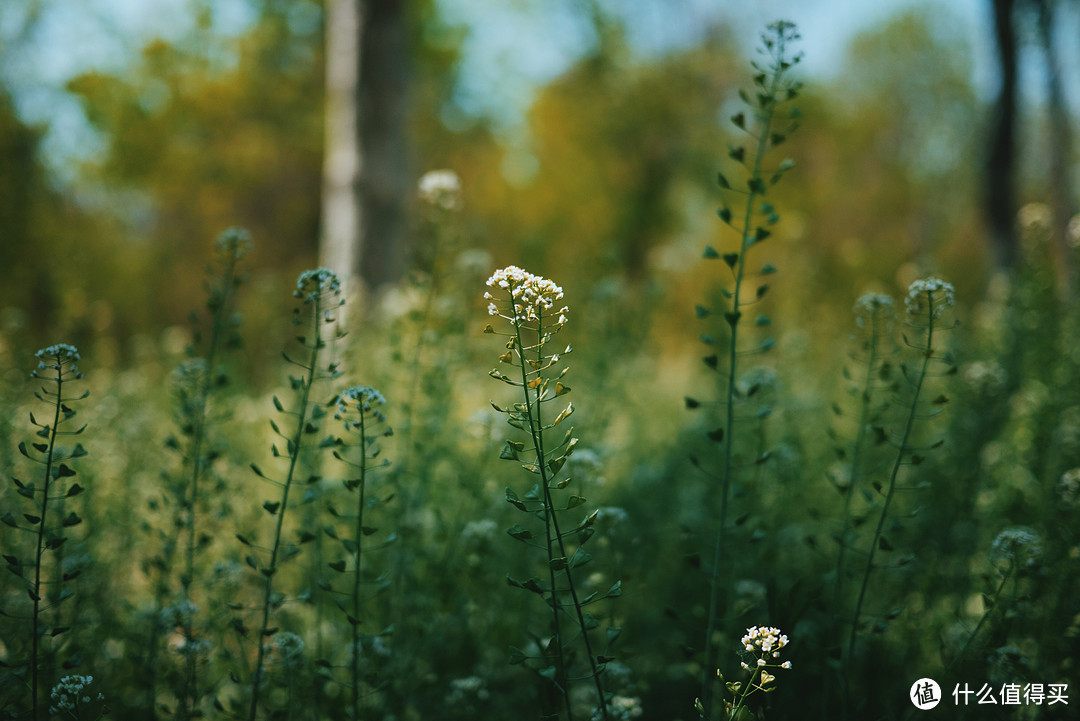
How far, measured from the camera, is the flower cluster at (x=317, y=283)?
1705 mm

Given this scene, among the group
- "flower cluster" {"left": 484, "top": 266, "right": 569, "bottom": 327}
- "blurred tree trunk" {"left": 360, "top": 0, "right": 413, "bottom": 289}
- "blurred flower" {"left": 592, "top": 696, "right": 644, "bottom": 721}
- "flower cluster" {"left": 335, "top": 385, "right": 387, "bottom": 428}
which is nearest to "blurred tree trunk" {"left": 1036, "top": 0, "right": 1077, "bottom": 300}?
"blurred flower" {"left": 592, "top": 696, "right": 644, "bottom": 721}

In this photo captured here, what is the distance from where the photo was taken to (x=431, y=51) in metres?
17.2

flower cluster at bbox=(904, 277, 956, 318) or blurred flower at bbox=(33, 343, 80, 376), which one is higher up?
flower cluster at bbox=(904, 277, 956, 318)

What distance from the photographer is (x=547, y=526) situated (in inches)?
55.6

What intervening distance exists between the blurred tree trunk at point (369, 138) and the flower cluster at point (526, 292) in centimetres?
474

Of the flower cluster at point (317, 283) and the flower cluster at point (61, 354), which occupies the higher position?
the flower cluster at point (317, 283)

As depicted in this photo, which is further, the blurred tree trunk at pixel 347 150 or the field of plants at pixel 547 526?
the blurred tree trunk at pixel 347 150

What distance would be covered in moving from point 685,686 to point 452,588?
100 cm

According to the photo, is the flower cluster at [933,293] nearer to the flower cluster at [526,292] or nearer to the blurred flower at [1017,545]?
the blurred flower at [1017,545]

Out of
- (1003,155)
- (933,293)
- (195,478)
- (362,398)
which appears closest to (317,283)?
(362,398)

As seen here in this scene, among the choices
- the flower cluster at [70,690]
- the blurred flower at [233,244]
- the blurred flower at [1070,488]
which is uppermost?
the blurred flower at [233,244]

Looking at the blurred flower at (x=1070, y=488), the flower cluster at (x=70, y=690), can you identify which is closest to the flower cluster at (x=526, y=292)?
the flower cluster at (x=70, y=690)

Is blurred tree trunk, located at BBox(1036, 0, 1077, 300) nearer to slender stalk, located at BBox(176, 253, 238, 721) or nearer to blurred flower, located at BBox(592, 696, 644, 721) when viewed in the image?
blurred flower, located at BBox(592, 696, 644, 721)

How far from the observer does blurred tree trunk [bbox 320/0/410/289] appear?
598 cm
